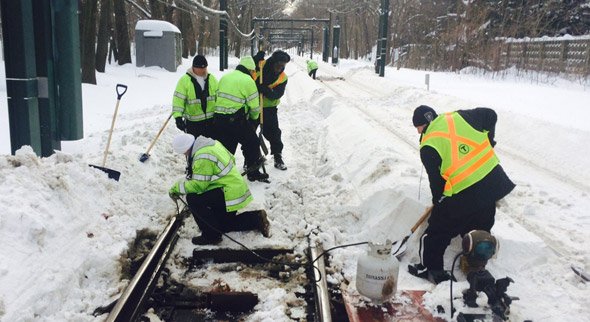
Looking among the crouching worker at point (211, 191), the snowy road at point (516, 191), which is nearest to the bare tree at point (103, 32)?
the snowy road at point (516, 191)

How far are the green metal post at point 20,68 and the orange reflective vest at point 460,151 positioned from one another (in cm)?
535

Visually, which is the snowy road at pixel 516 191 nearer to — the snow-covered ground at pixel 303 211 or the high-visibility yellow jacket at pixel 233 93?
the snow-covered ground at pixel 303 211

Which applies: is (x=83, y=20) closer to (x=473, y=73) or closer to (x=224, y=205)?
(x=224, y=205)

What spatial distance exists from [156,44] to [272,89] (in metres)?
16.8

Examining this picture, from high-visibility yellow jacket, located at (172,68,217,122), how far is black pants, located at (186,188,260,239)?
224cm

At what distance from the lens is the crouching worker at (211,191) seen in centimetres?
552

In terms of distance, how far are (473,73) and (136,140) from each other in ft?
73.7

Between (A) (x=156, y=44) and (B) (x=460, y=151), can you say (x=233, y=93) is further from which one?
(A) (x=156, y=44)

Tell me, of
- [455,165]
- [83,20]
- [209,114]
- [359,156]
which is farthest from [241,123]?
[83,20]

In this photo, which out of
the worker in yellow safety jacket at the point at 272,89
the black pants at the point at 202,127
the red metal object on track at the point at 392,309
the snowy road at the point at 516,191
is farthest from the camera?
the worker in yellow safety jacket at the point at 272,89

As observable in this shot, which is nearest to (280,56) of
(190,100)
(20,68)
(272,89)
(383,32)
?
(272,89)

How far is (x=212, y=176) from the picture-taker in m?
5.57

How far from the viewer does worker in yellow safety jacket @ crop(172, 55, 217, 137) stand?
750 centimetres

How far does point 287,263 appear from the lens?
5113 mm
